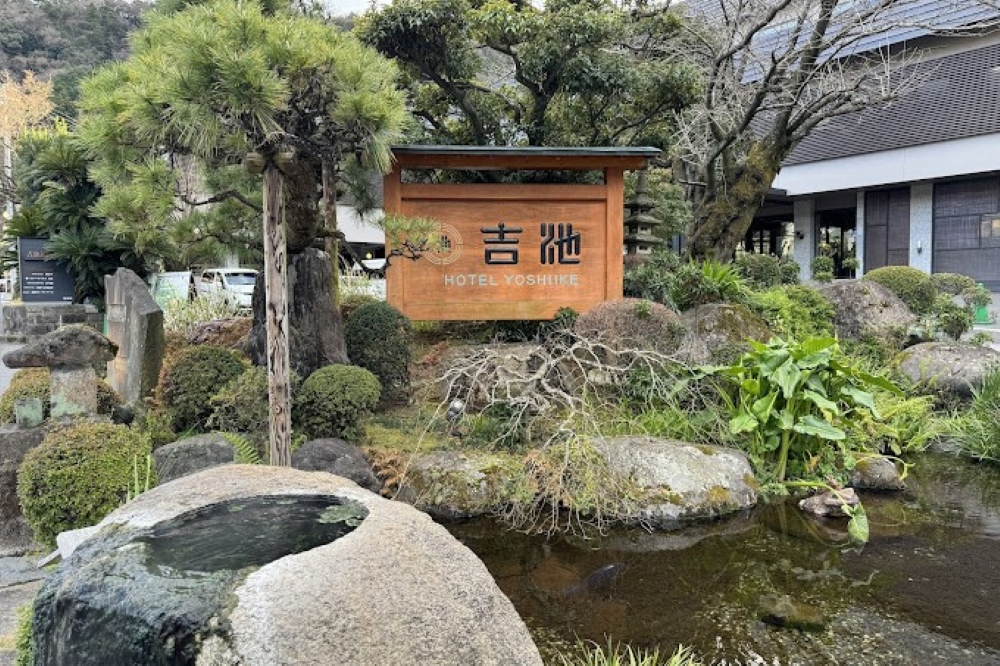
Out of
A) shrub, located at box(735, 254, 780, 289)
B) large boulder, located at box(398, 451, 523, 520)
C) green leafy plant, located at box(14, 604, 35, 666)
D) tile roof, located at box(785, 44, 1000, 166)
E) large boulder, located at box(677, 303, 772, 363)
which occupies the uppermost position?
tile roof, located at box(785, 44, 1000, 166)

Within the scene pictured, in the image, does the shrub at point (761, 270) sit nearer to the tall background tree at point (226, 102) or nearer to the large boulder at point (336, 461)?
the tall background tree at point (226, 102)

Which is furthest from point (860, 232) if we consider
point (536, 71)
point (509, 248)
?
point (509, 248)

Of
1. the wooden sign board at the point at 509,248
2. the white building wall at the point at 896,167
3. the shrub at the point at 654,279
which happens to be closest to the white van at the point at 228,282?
the wooden sign board at the point at 509,248

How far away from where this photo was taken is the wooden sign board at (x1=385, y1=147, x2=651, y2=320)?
7434 mm

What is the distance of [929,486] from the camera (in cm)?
609

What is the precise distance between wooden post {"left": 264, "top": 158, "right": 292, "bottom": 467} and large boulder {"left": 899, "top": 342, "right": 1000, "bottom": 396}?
7.01 m

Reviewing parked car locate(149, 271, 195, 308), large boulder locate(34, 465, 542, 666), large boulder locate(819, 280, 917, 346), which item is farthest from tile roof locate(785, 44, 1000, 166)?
large boulder locate(34, 465, 542, 666)

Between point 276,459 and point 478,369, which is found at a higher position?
point 478,369

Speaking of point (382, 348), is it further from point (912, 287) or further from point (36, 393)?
point (912, 287)

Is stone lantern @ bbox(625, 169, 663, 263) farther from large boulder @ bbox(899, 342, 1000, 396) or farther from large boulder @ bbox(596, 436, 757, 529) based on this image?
large boulder @ bbox(596, 436, 757, 529)

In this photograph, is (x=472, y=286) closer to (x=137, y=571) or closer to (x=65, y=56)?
(x=137, y=571)

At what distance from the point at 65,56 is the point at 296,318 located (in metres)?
46.6

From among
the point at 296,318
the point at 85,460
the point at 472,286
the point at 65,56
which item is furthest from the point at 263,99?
the point at 65,56

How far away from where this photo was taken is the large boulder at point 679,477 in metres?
5.17
